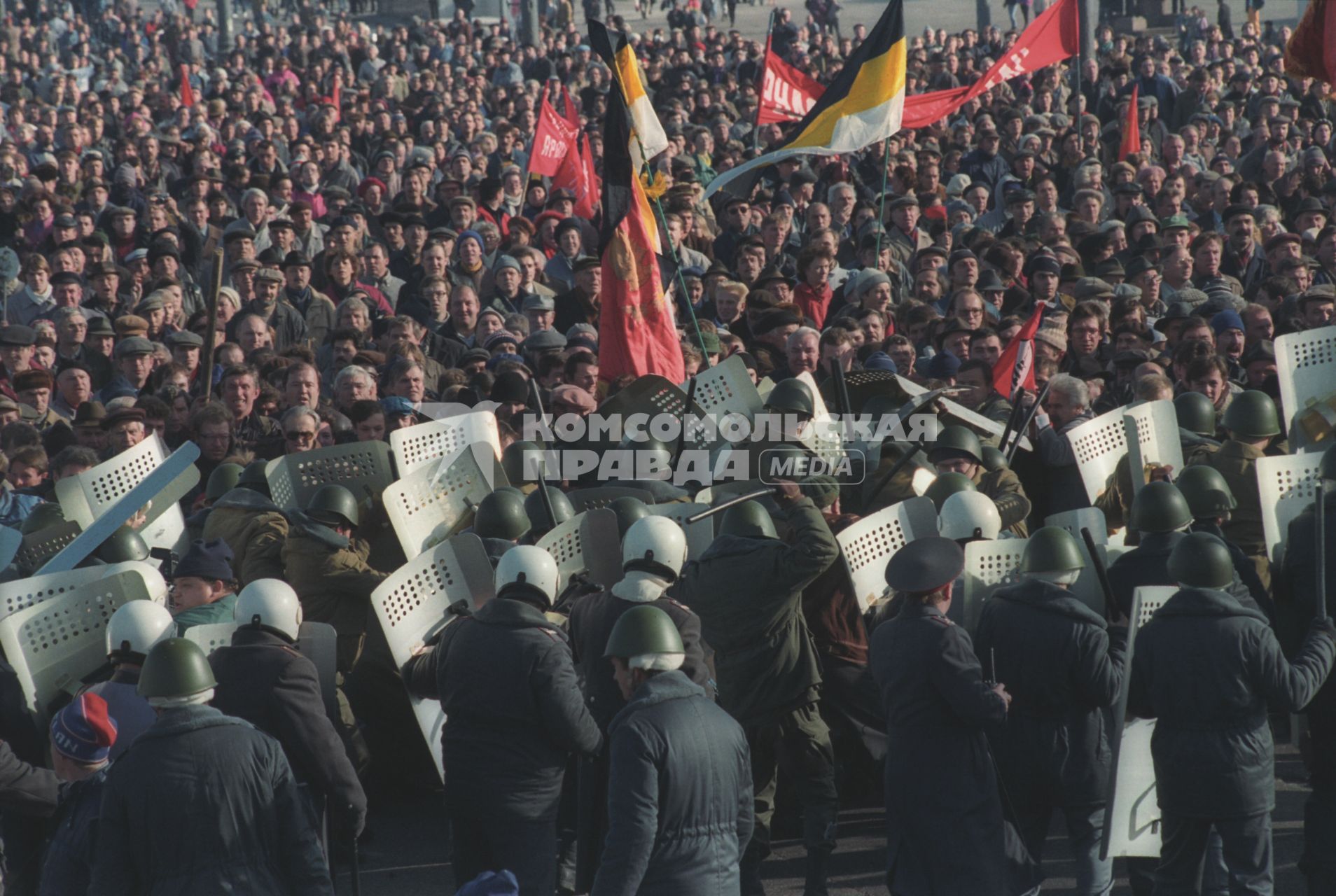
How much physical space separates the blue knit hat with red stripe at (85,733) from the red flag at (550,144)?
432 inches

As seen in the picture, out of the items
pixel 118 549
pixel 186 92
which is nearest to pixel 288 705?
pixel 118 549

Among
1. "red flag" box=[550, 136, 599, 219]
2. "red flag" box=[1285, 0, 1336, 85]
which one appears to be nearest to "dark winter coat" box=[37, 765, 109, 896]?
"red flag" box=[1285, 0, 1336, 85]

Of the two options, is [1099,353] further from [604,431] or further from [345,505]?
[345,505]

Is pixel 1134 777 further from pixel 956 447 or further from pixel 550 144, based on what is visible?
pixel 550 144

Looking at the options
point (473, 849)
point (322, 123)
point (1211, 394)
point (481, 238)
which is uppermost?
point (322, 123)

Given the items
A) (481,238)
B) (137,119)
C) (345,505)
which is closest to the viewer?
(345,505)

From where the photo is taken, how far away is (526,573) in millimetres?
5988

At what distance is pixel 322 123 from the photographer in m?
20.2

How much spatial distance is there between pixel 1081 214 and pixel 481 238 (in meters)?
5.23

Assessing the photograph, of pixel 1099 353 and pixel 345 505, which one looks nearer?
pixel 345 505

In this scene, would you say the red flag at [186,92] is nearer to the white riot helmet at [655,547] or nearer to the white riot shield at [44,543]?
the white riot shield at [44,543]

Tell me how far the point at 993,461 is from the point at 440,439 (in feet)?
9.16

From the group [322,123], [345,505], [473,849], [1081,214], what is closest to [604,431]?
[345,505]

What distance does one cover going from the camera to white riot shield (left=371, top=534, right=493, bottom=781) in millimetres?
6727
